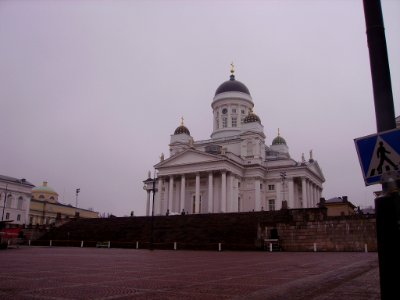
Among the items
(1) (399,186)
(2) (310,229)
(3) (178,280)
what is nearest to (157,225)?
(2) (310,229)

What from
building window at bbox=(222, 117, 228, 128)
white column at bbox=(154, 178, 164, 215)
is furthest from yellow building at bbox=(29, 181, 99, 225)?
building window at bbox=(222, 117, 228, 128)

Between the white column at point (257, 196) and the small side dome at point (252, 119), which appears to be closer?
the white column at point (257, 196)

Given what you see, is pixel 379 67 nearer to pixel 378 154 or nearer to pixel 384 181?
pixel 378 154

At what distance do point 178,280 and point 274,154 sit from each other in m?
68.9

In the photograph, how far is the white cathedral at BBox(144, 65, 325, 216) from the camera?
64500 mm

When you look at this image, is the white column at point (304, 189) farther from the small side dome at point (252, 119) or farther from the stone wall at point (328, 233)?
the stone wall at point (328, 233)

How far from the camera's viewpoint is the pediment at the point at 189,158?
6431 cm

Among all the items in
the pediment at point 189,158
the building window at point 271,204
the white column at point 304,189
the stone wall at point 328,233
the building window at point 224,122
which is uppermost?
the building window at point 224,122

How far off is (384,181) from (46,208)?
4293 inches

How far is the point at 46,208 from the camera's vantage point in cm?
10275

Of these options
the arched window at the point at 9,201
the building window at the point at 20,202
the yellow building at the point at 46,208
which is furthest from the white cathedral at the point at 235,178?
the yellow building at the point at 46,208

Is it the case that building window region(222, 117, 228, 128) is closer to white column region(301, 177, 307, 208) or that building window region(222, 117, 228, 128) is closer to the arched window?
white column region(301, 177, 307, 208)

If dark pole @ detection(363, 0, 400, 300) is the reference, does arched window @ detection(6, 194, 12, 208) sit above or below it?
above

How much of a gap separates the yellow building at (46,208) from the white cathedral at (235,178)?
133 feet
